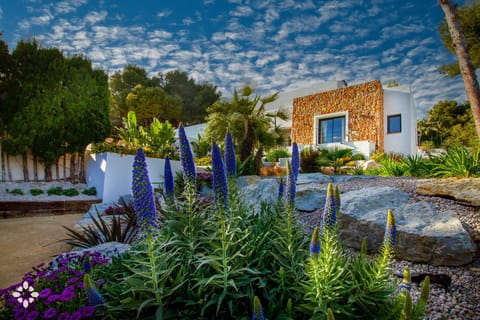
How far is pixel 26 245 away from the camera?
167 inches

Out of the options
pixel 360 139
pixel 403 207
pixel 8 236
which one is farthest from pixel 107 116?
pixel 360 139

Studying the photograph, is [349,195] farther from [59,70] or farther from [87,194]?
[59,70]

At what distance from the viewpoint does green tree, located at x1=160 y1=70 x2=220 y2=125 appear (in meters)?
27.0

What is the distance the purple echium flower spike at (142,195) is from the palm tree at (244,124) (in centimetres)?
884

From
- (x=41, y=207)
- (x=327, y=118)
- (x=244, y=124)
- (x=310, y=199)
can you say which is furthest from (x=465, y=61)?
(x=327, y=118)

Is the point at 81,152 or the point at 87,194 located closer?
the point at 87,194

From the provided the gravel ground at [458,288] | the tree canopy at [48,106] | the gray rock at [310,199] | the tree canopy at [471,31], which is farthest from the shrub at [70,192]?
the tree canopy at [471,31]

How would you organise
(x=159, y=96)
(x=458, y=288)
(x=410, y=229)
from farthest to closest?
(x=159, y=96) < (x=410, y=229) < (x=458, y=288)

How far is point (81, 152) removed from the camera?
9414mm

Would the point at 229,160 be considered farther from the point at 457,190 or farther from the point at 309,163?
the point at 309,163

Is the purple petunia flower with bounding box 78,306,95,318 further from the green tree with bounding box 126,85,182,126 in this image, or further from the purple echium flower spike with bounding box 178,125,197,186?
the green tree with bounding box 126,85,182,126

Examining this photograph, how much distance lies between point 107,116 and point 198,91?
1982 centimetres

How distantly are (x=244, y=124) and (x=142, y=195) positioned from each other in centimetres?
958

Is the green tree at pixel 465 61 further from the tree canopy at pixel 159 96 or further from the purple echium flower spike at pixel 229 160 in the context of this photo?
the tree canopy at pixel 159 96
